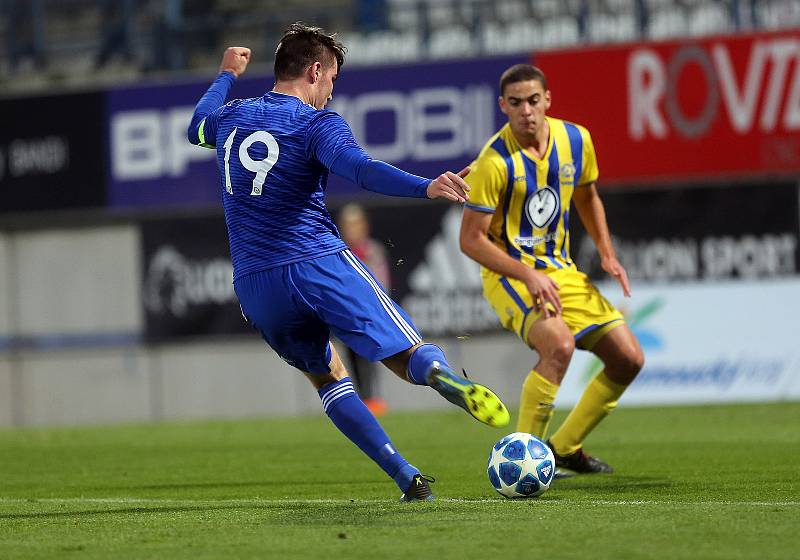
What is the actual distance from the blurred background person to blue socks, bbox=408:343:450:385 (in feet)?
27.7

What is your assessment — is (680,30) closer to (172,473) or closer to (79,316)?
(79,316)

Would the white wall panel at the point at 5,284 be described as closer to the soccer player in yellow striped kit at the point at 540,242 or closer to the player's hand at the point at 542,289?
the soccer player in yellow striped kit at the point at 540,242

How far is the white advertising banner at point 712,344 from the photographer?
14.6 metres

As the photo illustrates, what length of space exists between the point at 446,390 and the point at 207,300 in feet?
39.3

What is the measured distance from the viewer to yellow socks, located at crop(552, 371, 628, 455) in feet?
26.6

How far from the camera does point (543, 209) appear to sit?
26.8ft

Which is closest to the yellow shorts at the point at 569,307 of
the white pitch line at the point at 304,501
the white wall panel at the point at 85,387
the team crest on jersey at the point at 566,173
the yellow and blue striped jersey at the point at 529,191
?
the yellow and blue striped jersey at the point at 529,191

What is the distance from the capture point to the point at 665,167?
16.3 meters

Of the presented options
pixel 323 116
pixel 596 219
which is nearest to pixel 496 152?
pixel 596 219

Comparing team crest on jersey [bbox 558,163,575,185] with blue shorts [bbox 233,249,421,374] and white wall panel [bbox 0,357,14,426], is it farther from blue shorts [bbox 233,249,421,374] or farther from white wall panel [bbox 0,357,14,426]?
white wall panel [bbox 0,357,14,426]

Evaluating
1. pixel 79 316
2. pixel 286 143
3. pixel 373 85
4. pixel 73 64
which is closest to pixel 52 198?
pixel 79 316

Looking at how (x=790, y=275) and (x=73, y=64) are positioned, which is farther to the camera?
(x=73, y=64)

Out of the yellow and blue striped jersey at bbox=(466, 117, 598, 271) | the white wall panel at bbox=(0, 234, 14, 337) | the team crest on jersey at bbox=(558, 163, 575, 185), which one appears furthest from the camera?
the white wall panel at bbox=(0, 234, 14, 337)

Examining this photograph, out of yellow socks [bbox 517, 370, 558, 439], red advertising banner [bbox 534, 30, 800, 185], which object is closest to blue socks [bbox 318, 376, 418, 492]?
yellow socks [bbox 517, 370, 558, 439]
